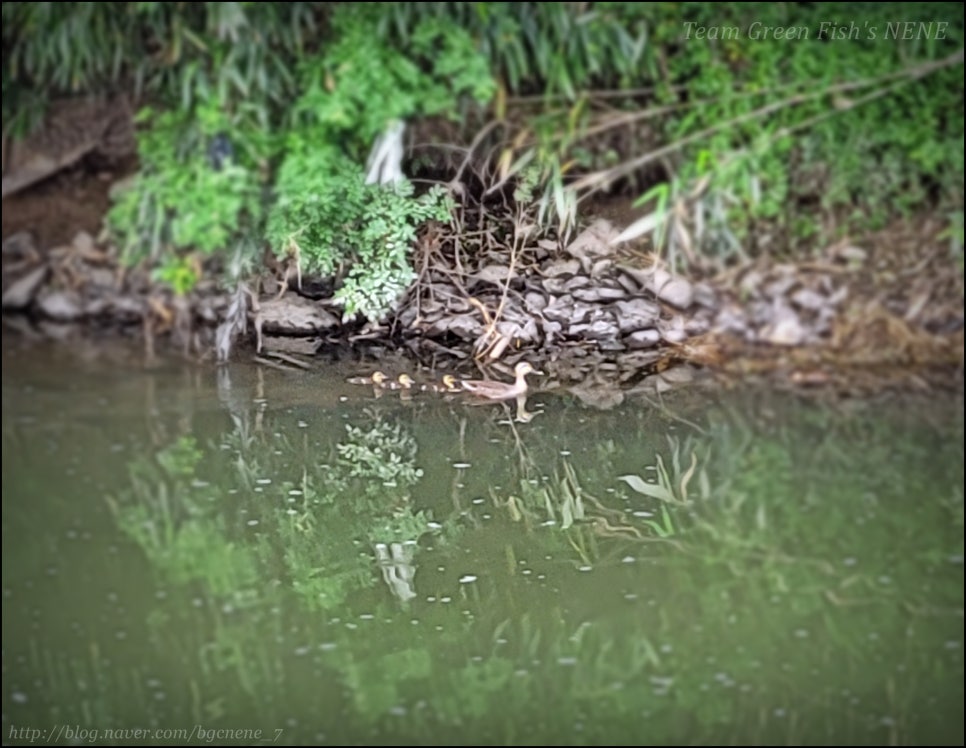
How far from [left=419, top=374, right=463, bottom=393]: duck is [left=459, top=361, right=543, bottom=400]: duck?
0.04ft

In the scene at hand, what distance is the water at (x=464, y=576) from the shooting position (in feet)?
6.16

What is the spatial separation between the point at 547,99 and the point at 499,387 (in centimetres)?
63

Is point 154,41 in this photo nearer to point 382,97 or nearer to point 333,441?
point 382,97

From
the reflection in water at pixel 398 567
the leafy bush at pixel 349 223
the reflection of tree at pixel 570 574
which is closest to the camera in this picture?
the reflection of tree at pixel 570 574

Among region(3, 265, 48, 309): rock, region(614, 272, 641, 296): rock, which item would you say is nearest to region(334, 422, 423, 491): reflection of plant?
A: region(614, 272, 641, 296): rock

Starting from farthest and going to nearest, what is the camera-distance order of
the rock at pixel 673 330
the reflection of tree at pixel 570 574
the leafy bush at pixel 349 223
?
the rock at pixel 673 330 < the leafy bush at pixel 349 223 < the reflection of tree at pixel 570 574

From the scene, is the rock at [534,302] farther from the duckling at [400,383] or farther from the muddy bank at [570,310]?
the duckling at [400,383]

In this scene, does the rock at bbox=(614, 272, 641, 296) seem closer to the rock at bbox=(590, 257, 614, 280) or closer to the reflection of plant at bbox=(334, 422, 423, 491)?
the rock at bbox=(590, 257, 614, 280)

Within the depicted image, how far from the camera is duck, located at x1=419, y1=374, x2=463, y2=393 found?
7.72 feet

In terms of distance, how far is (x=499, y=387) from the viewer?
2.34 m

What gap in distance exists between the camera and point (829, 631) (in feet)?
6.32

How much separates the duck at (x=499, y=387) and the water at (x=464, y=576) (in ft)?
0.51

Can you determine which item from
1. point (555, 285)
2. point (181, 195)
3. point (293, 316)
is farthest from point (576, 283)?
point (181, 195)

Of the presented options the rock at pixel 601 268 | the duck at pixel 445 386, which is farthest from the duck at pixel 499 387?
→ the rock at pixel 601 268
